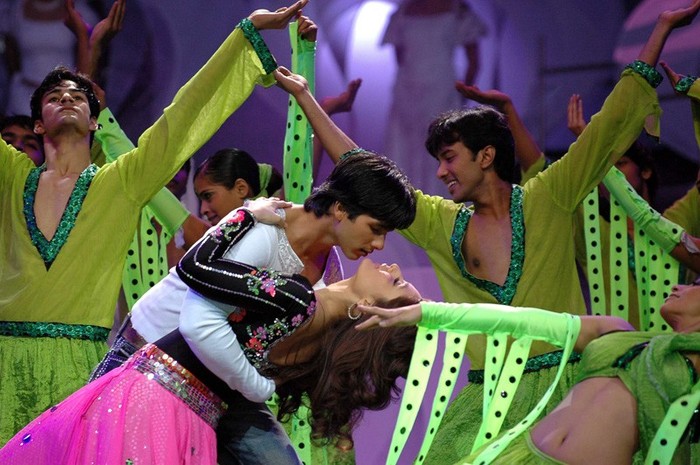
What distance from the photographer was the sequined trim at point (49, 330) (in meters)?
3.51

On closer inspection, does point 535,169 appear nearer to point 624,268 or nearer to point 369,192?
point 624,268

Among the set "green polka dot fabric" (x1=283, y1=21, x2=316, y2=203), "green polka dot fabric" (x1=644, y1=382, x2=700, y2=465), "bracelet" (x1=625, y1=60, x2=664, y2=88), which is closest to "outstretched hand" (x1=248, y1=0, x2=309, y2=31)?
"green polka dot fabric" (x1=283, y1=21, x2=316, y2=203)

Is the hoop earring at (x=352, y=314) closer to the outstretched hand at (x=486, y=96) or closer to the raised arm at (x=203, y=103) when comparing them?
the raised arm at (x=203, y=103)

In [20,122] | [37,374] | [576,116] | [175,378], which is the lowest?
[37,374]

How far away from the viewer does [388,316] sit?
103 inches

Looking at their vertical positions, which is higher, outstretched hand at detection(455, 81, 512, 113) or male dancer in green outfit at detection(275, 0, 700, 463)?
outstretched hand at detection(455, 81, 512, 113)

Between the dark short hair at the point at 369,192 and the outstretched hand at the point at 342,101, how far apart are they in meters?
2.09

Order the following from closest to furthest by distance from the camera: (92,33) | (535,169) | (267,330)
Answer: (267,330) < (535,169) < (92,33)

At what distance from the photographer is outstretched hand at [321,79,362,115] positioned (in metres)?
4.85

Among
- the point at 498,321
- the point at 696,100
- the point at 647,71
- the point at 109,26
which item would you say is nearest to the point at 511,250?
the point at 647,71

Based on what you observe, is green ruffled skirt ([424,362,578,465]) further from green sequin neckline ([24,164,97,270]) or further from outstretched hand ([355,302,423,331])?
green sequin neckline ([24,164,97,270])

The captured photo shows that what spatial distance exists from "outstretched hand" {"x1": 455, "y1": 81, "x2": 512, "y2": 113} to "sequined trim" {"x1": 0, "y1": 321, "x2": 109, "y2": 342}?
1.72 metres

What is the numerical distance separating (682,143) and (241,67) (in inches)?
76.3

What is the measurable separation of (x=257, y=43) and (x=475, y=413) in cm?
121
